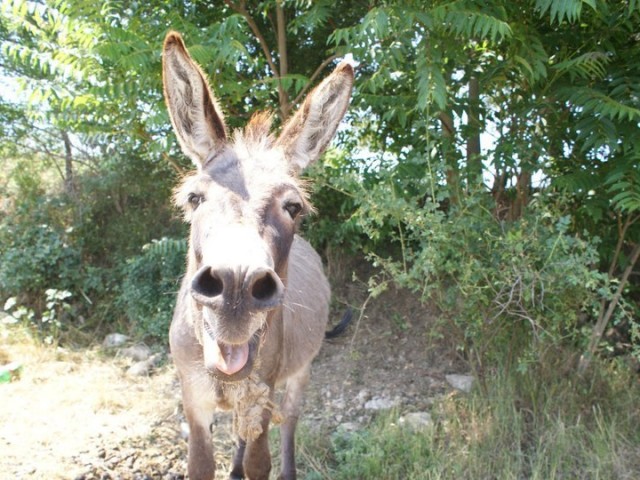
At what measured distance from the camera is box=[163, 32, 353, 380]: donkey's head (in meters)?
2.01

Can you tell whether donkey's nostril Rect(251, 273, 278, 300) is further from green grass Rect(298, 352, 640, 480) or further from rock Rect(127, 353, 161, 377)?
rock Rect(127, 353, 161, 377)

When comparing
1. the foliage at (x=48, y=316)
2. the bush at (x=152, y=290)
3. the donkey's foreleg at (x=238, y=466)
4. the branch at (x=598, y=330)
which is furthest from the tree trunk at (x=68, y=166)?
the branch at (x=598, y=330)

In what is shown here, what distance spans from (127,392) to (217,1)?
420cm

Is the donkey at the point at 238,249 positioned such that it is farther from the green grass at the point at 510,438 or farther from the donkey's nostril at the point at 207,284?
the green grass at the point at 510,438

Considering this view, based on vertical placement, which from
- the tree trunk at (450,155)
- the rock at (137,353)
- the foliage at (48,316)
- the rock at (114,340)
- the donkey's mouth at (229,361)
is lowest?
the rock at (137,353)

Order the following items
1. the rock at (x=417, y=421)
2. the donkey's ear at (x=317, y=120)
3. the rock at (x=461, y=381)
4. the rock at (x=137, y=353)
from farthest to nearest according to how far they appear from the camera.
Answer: the rock at (x=137, y=353) < the rock at (x=461, y=381) < the rock at (x=417, y=421) < the donkey's ear at (x=317, y=120)

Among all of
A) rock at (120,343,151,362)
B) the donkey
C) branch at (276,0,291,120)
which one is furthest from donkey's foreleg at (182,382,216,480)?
branch at (276,0,291,120)

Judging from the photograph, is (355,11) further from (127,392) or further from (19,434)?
(19,434)

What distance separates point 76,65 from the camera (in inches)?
196

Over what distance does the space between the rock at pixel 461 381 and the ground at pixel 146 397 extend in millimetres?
99

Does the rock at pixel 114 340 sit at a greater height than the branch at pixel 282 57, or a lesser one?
lesser

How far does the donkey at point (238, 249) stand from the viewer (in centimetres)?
204

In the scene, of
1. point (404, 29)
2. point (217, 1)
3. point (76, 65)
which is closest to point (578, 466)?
point (404, 29)

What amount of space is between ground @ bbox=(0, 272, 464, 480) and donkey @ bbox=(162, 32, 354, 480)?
117 cm
